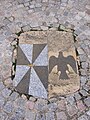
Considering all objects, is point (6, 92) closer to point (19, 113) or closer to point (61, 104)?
point (19, 113)

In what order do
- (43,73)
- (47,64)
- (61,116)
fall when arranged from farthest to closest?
(47,64) → (43,73) → (61,116)

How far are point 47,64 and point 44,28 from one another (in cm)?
86

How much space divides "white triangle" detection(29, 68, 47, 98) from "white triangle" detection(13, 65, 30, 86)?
0.14 m

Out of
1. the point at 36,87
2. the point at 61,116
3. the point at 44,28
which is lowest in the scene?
the point at 61,116

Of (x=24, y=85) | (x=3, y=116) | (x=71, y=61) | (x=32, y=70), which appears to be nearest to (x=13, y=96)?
(x=24, y=85)

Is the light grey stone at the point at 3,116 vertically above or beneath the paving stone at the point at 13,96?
beneath

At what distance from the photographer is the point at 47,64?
4168 mm

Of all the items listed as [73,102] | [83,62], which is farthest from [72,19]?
[73,102]

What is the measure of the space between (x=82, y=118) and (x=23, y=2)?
8.89 ft

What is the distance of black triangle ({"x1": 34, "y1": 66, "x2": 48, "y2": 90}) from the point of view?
3.99m

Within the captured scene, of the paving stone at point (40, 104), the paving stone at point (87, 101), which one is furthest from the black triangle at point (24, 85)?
the paving stone at point (87, 101)

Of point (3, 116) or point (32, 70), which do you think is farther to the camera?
point (32, 70)

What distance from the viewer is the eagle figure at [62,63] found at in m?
4.10

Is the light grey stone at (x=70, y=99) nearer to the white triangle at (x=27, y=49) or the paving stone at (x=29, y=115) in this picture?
the paving stone at (x=29, y=115)
